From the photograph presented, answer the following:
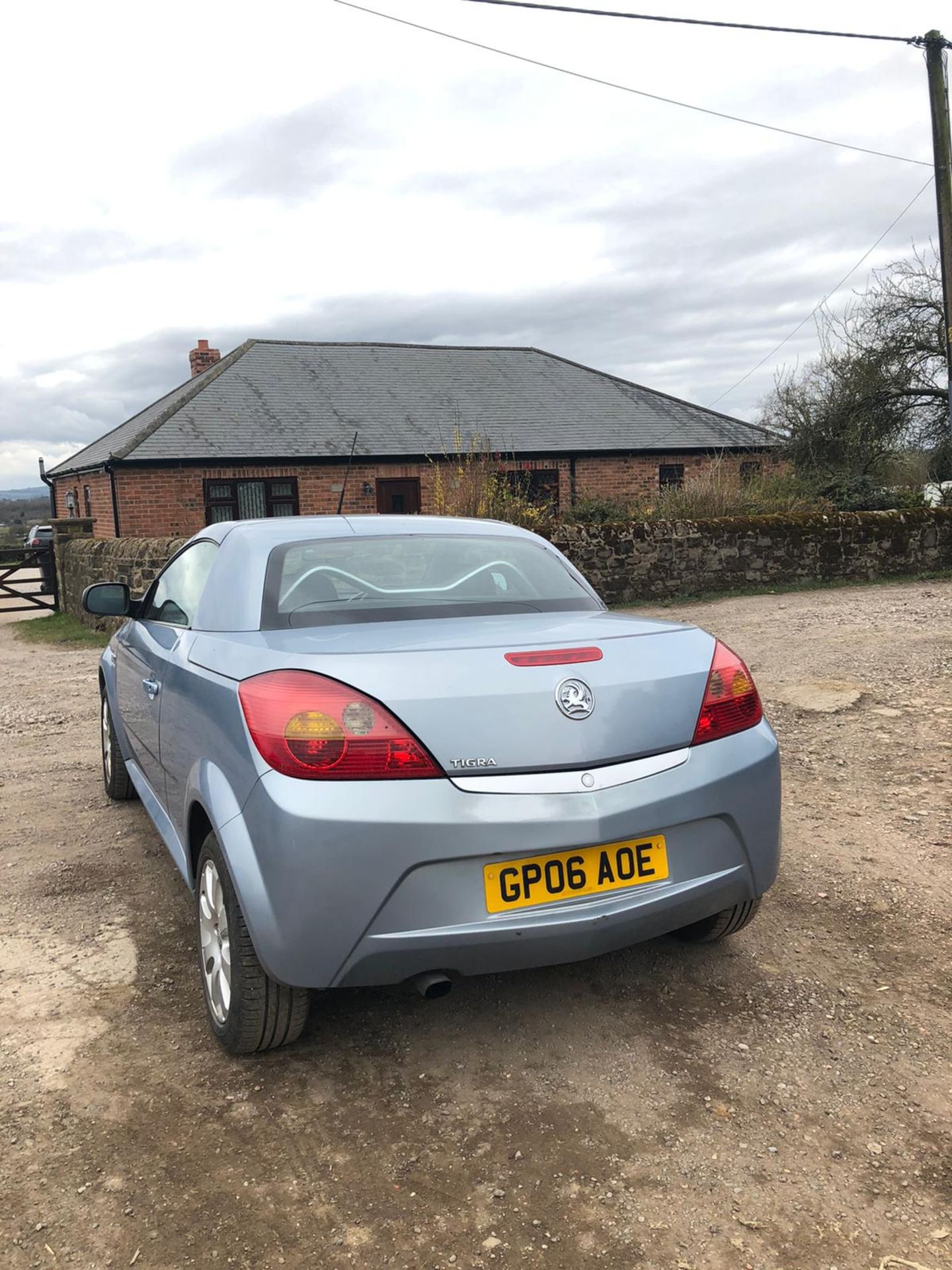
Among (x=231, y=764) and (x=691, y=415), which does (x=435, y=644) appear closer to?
(x=231, y=764)

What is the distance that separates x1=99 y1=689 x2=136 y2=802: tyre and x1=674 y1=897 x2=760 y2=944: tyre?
118 inches

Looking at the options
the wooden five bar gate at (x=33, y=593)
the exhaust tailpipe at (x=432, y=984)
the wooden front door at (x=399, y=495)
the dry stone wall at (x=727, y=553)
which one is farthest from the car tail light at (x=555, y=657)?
the wooden front door at (x=399, y=495)

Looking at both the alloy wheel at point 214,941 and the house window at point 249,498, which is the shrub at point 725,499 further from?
the alloy wheel at point 214,941

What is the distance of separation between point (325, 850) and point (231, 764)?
0.44 metres

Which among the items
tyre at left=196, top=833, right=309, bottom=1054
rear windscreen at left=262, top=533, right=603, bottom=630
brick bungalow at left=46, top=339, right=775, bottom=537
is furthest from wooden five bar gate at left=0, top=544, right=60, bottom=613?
tyre at left=196, top=833, right=309, bottom=1054

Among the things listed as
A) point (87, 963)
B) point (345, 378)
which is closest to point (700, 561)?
point (87, 963)

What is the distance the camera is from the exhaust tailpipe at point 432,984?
242 centimetres

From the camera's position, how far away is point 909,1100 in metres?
2.44

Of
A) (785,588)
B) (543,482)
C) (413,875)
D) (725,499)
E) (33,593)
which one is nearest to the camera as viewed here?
(413,875)

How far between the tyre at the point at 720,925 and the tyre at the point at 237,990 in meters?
1.27

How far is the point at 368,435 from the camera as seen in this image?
77.5 ft

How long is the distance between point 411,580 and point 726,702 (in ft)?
3.86

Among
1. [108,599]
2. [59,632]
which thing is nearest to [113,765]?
[108,599]

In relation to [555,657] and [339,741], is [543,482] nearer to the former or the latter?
[555,657]
